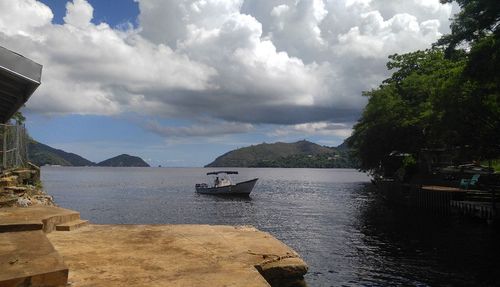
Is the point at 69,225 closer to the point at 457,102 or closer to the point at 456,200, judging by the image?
the point at 457,102

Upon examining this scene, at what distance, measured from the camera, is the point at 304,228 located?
33906 mm

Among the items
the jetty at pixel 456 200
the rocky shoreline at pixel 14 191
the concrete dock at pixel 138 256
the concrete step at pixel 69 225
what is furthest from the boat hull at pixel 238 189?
the concrete dock at pixel 138 256

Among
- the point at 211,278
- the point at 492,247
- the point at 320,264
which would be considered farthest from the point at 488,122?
the point at 211,278

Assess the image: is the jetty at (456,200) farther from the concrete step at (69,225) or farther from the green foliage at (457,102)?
the concrete step at (69,225)

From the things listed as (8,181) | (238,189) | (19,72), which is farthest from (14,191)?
(238,189)

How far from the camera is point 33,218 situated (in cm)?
929

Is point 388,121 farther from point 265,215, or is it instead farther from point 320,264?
point 320,264

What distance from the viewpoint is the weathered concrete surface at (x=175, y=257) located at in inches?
241

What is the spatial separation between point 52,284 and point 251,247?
13.3ft

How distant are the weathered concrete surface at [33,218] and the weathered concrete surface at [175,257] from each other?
1.34 ft

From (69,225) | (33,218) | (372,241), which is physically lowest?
(372,241)

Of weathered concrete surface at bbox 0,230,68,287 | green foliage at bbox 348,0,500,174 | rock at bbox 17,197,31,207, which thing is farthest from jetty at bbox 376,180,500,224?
weathered concrete surface at bbox 0,230,68,287

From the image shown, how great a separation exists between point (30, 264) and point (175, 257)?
8.18ft

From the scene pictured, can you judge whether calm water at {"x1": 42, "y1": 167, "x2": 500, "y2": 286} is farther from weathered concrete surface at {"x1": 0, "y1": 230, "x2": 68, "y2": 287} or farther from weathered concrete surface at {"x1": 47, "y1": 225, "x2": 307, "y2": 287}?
weathered concrete surface at {"x1": 0, "y1": 230, "x2": 68, "y2": 287}
